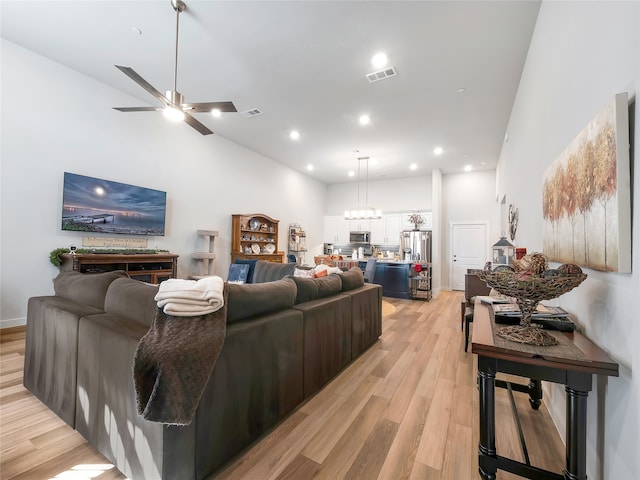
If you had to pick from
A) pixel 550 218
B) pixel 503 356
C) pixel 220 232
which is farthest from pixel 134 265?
pixel 550 218

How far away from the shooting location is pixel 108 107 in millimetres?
4211

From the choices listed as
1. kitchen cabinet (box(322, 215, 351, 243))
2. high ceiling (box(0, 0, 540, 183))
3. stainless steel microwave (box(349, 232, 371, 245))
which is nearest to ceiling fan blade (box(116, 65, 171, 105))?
high ceiling (box(0, 0, 540, 183))

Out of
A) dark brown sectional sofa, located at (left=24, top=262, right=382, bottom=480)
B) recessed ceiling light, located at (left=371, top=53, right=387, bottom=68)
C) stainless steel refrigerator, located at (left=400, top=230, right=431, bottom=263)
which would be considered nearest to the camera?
dark brown sectional sofa, located at (left=24, top=262, right=382, bottom=480)

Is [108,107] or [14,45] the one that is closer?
[14,45]

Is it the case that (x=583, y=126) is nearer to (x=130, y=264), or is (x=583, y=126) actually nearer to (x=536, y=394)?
(x=536, y=394)

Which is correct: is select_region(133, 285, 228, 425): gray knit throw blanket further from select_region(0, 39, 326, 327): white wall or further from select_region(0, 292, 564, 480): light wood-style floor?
select_region(0, 39, 326, 327): white wall

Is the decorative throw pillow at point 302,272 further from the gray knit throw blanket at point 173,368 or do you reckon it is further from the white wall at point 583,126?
the white wall at point 583,126

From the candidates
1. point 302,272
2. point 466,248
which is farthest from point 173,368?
point 466,248

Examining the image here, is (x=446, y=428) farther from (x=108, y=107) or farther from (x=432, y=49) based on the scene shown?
(x=108, y=107)

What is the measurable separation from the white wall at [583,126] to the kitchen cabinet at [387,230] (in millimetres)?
6230

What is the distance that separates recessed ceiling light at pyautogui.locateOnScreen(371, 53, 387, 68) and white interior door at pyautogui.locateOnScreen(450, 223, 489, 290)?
5.90 m

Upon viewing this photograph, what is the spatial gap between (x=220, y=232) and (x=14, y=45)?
3813 millimetres

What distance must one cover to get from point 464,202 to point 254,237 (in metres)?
6.07

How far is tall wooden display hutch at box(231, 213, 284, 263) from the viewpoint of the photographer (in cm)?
620
